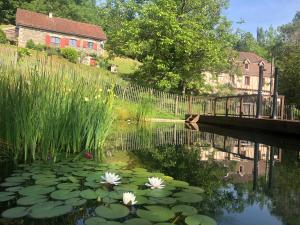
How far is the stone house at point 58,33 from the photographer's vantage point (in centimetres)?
4278

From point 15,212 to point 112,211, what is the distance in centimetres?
68

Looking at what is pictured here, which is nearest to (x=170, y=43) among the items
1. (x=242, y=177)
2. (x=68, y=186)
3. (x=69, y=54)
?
(x=242, y=177)

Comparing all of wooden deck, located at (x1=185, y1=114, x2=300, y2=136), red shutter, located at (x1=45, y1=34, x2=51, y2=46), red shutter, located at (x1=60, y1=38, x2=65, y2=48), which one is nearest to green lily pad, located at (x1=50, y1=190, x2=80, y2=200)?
wooden deck, located at (x1=185, y1=114, x2=300, y2=136)

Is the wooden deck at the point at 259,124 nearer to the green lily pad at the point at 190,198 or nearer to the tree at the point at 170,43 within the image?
the tree at the point at 170,43

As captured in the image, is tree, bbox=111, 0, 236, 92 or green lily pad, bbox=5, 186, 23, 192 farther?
tree, bbox=111, 0, 236, 92

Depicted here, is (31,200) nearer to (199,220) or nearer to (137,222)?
(137,222)

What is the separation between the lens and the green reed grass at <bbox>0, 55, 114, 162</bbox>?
4590mm

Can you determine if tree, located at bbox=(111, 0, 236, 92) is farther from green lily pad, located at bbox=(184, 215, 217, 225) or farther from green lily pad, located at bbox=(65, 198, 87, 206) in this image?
green lily pad, located at bbox=(184, 215, 217, 225)

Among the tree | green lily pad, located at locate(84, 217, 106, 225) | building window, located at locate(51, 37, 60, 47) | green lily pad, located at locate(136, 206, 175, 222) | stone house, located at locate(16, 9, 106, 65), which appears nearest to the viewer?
green lily pad, located at locate(84, 217, 106, 225)

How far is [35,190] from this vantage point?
→ 3088mm

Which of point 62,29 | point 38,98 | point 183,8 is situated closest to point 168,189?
point 38,98

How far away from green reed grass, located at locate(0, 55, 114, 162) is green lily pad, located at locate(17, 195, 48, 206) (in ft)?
5.90

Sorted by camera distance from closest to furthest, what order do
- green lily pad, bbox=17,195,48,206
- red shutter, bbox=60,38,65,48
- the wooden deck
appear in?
green lily pad, bbox=17,195,48,206 < the wooden deck < red shutter, bbox=60,38,65,48

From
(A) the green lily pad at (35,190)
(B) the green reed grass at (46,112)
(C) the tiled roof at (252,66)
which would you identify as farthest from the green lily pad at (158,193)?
(C) the tiled roof at (252,66)
